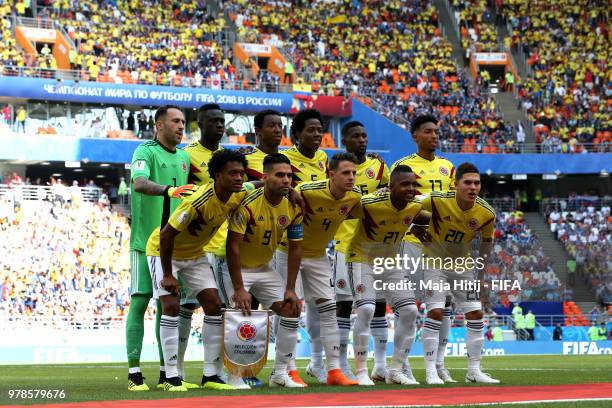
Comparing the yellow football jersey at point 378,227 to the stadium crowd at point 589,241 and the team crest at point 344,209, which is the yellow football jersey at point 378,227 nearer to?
the team crest at point 344,209

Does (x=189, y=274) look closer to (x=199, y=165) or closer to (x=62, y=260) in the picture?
(x=199, y=165)

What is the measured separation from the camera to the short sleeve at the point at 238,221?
1085 centimetres

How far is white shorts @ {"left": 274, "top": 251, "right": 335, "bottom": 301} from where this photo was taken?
38.5 ft

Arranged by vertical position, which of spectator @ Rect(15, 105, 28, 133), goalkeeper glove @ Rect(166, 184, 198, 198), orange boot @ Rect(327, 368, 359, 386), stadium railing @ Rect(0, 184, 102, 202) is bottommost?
orange boot @ Rect(327, 368, 359, 386)

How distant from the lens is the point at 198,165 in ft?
39.4

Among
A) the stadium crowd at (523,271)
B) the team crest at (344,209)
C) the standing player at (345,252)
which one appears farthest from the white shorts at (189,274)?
the stadium crowd at (523,271)

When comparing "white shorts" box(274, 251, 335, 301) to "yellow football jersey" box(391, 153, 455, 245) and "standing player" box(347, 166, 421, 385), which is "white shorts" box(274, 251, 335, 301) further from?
"yellow football jersey" box(391, 153, 455, 245)

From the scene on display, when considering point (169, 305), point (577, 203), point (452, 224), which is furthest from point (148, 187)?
point (577, 203)

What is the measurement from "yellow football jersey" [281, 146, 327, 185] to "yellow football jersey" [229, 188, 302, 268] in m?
1.25

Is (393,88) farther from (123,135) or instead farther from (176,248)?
(176,248)

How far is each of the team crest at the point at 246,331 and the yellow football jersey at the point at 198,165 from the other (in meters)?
2.10

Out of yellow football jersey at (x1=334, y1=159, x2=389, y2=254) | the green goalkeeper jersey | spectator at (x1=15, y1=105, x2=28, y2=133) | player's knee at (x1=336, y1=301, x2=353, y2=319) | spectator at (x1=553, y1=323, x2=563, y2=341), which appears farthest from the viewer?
spectator at (x1=15, y1=105, x2=28, y2=133)

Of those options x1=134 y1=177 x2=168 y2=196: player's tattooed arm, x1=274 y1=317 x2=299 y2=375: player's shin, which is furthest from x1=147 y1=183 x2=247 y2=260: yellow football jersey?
x1=274 y1=317 x2=299 y2=375: player's shin

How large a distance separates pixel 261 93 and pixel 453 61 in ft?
43.9
